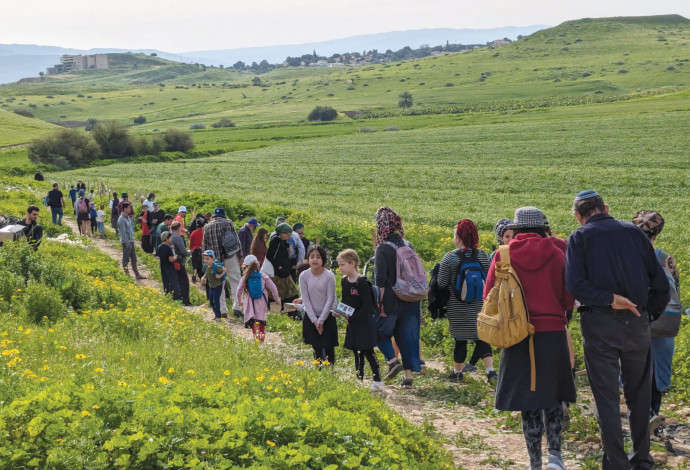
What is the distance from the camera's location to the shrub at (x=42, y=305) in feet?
37.4

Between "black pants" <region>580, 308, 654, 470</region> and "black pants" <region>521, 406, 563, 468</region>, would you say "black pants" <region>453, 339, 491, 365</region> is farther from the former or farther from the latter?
"black pants" <region>580, 308, 654, 470</region>

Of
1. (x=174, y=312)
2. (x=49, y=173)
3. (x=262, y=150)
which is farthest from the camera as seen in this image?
(x=262, y=150)

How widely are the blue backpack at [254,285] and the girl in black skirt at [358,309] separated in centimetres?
325

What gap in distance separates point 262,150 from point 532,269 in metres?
71.5

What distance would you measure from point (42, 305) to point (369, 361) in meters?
5.91

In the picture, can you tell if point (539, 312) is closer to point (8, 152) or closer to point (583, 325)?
point (583, 325)

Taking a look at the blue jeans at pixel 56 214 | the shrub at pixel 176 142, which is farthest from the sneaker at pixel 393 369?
the shrub at pixel 176 142

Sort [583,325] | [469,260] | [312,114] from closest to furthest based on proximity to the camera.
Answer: [583,325] < [469,260] < [312,114]

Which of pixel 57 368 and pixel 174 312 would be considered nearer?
pixel 57 368

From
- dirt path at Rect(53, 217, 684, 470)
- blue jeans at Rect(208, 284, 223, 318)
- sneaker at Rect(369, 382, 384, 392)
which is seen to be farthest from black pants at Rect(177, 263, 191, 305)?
sneaker at Rect(369, 382, 384, 392)

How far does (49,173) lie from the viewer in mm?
68562

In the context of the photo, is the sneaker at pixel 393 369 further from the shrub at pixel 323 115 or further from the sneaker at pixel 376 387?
the shrub at pixel 323 115

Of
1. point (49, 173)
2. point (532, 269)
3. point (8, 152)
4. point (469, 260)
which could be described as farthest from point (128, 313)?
point (8, 152)

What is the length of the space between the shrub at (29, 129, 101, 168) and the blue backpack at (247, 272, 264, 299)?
223 ft
